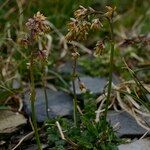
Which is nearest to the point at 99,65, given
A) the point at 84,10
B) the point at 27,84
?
the point at 27,84

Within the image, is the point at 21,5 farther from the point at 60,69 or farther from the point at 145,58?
the point at 145,58

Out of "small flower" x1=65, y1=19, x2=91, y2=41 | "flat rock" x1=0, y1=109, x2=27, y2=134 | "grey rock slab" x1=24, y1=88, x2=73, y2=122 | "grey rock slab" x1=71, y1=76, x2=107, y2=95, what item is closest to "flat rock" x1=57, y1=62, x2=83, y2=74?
"grey rock slab" x1=71, y1=76, x2=107, y2=95

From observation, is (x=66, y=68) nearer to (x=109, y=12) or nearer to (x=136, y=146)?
(x=136, y=146)

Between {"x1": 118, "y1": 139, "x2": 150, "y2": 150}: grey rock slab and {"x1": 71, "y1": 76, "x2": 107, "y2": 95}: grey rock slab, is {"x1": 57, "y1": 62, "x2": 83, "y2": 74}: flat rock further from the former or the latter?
{"x1": 118, "y1": 139, "x2": 150, "y2": 150}: grey rock slab

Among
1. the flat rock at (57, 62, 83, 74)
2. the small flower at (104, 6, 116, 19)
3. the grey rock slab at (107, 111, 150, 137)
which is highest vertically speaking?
the small flower at (104, 6, 116, 19)

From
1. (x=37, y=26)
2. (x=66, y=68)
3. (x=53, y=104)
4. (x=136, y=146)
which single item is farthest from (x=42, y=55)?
(x=66, y=68)
